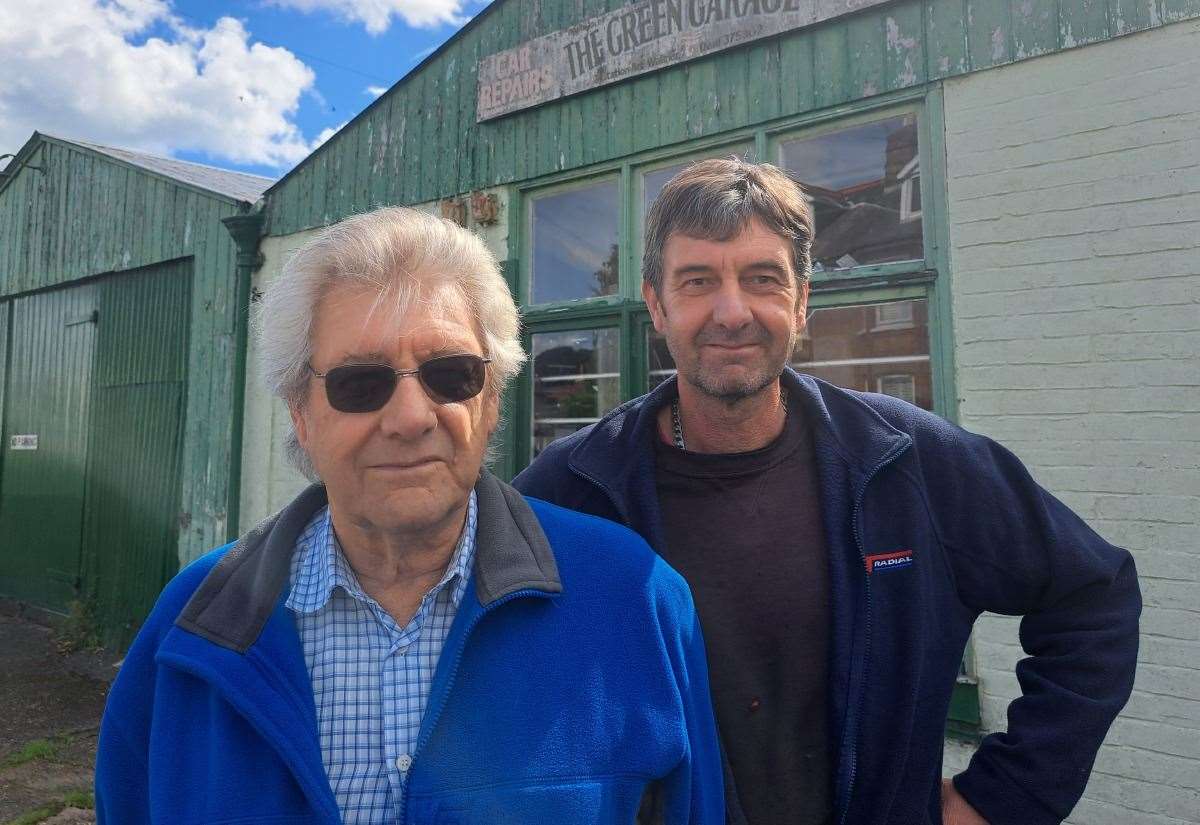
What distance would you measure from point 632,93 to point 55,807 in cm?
493

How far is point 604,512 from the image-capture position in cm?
179

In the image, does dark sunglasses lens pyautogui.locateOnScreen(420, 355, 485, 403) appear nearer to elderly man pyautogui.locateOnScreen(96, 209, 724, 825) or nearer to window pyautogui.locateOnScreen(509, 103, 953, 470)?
elderly man pyautogui.locateOnScreen(96, 209, 724, 825)

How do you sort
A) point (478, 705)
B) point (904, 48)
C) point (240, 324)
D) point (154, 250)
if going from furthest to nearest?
point (154, 250) → point (240, 324) → point (904, 48) → point (478, 705)

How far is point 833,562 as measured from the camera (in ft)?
5.37

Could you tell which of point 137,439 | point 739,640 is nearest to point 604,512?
point 739,640

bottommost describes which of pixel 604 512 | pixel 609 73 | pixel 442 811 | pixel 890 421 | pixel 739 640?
pixel 442 811

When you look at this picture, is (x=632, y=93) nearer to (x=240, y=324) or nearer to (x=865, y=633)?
(x=865, y=633)

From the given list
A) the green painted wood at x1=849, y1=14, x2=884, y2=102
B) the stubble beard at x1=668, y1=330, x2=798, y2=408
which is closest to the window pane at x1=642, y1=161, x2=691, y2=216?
the green painted wood at x1=849, y1=14, x2=884, y2=102

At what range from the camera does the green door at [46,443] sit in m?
7.94

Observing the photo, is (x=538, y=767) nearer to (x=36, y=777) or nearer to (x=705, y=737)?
(x=705, y=737)

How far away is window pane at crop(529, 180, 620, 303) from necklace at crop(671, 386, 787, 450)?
273cm

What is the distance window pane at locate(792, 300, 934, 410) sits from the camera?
3.49 m

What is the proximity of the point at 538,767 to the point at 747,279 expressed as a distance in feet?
3.62

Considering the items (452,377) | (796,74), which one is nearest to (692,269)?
(452,377)
